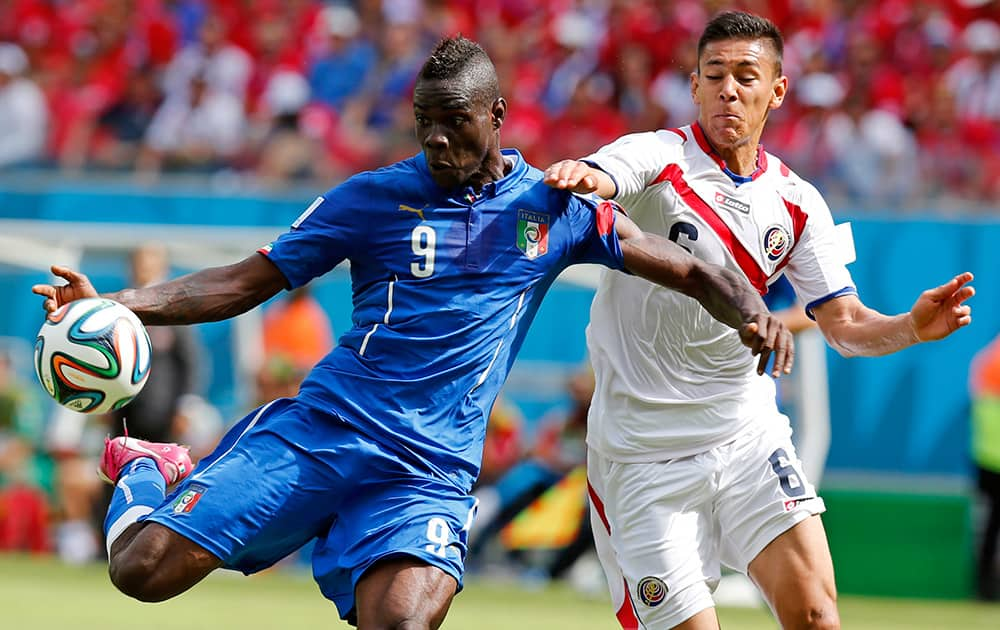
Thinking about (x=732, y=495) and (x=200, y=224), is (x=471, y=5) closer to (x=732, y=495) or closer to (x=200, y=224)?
(x=200, y=224)

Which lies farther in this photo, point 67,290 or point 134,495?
point 134,495

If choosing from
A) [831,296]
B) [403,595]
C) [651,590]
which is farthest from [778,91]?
[403,595]

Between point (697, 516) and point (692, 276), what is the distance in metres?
1.15

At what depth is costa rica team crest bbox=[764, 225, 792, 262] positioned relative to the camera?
257 inches

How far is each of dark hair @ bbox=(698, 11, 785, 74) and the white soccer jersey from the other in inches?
14.9

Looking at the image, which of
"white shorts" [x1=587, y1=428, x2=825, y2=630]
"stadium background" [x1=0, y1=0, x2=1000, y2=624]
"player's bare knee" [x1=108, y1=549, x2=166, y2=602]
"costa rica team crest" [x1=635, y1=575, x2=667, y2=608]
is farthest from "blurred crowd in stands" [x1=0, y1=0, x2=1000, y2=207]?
"player's bare knee" [x1=108, y1=549, x2=166, y2=602]

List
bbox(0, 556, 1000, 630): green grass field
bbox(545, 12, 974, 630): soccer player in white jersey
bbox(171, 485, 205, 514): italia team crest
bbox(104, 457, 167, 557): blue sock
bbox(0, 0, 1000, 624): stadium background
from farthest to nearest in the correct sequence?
bbox(0, 0, 1000, 624): stadium background < bbox(0, 556, 1000, 630): green grass field < bbox(545, 12, 974, 630): soccer player in white jersey < bbox(104, 457, 167, 557): blue sock < bbox(171, 485, 205, 514): italia team crest

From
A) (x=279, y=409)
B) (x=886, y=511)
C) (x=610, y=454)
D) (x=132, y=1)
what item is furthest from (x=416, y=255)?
(x=132, y=1)

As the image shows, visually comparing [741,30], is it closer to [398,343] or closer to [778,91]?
[778,91]

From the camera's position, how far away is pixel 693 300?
651cm

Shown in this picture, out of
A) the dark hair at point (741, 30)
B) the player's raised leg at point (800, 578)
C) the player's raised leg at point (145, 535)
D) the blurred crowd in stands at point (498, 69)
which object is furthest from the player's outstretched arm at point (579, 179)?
the blurred crowd in stands at point (498, 69)

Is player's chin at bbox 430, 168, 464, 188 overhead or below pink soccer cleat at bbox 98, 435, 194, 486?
overhead

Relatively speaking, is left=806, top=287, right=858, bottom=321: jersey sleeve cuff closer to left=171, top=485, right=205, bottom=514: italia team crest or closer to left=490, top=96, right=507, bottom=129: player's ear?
left=490, top=96, right=507, bottom=129: player's ear

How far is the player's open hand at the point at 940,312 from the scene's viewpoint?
610 centimetres
